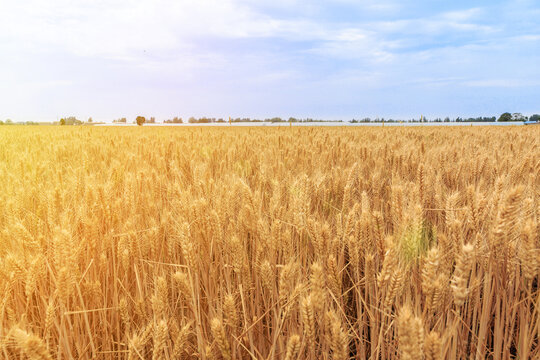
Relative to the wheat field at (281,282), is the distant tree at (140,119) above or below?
above

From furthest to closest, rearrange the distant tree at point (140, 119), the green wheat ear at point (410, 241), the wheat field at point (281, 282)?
the distant tree at point (140, 119) < the green wheat ear at point (410, 241) < the wheat field at point (281, 282)

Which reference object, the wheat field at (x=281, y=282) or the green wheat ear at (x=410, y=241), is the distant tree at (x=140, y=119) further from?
the green wheat ear at (x=410, y=241)

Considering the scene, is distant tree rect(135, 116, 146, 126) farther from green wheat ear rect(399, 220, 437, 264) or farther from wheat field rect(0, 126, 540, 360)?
green wheat ear rect(399, 220, 437, 264)

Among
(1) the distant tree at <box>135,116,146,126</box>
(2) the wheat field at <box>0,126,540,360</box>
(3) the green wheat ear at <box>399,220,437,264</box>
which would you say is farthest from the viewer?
(1) the distant tree at <box>135,116,146,126</box>

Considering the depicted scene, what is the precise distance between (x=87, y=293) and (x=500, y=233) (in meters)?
1.30

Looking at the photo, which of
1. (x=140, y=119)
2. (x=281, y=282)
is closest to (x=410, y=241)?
(x=281, y=282)

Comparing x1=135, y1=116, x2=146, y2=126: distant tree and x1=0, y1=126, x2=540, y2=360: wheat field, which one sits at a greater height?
x1=135, y1=116, x2=146, y2=126: distant tree

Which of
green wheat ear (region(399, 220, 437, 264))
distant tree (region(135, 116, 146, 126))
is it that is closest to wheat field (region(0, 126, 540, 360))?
green wheat ear (region(399, 220, 437, 264))

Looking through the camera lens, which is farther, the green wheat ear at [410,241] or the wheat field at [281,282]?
the green wheat ear at [410,241]

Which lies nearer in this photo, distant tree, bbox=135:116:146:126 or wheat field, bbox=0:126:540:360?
wheat field, bbox=0:126:540:360

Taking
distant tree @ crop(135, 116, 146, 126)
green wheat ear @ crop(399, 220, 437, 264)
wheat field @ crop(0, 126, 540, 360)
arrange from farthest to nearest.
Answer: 1. distant tree @ crop(135, 116, 146, 126)
2. green wheat ear @ crop(399, 220, 437, 264)
3. wheat field @ crop(0, 126, 540, 360)

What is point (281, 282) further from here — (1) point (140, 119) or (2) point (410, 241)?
(1) point (140, 119)

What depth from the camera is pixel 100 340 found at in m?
1.25

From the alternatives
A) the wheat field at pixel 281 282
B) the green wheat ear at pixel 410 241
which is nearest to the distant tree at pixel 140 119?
the wheat field at pixel 281 282
